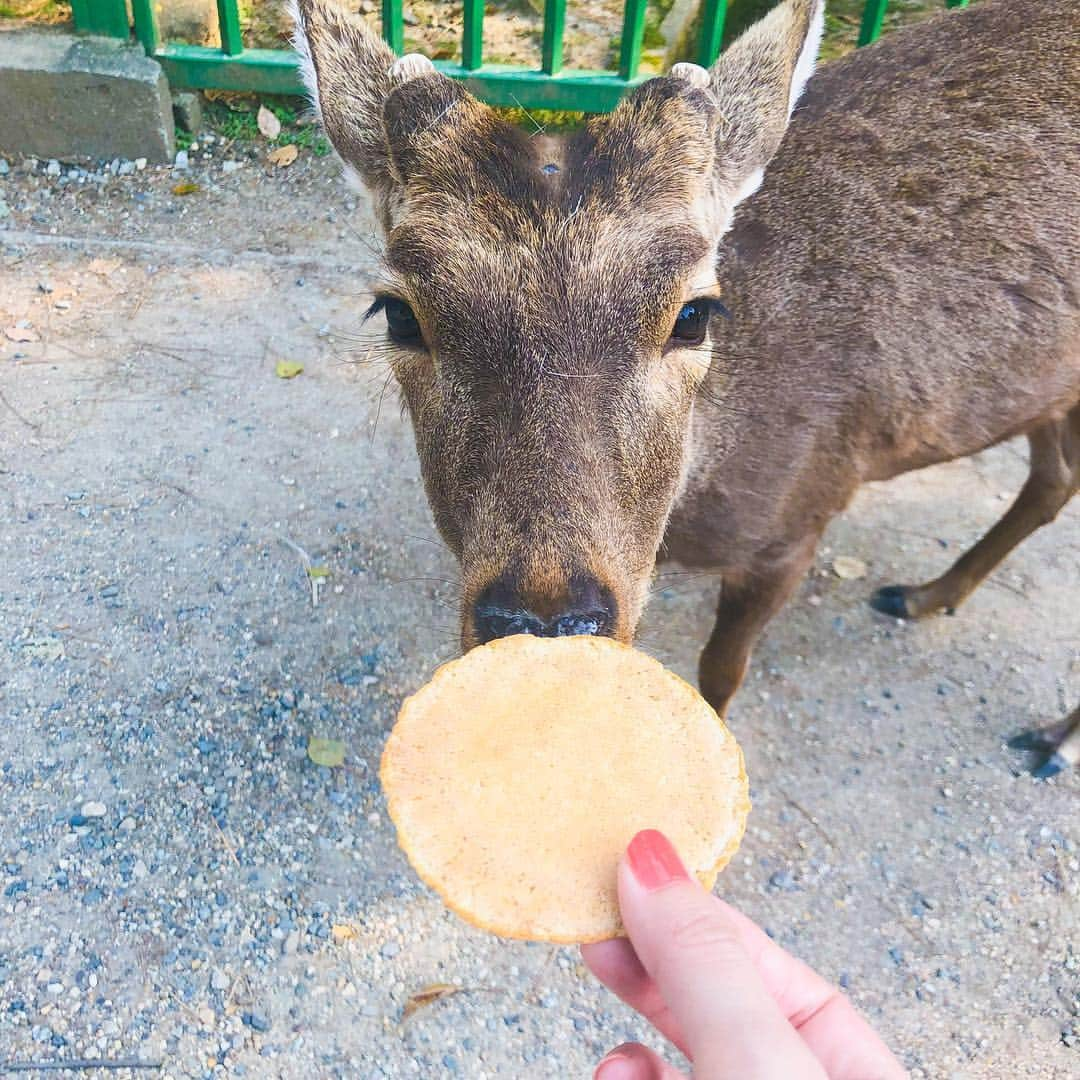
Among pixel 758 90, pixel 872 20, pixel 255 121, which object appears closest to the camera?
pixel 758 90

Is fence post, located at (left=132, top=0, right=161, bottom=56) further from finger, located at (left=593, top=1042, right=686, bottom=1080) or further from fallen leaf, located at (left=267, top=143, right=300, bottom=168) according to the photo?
finger, located at (left=593, top=1042, right=686, bottom=1080)

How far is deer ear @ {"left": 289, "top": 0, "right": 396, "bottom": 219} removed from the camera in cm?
335

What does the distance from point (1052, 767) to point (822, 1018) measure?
2592 millimetres

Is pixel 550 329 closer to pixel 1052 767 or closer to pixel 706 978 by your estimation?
pixel 706 978

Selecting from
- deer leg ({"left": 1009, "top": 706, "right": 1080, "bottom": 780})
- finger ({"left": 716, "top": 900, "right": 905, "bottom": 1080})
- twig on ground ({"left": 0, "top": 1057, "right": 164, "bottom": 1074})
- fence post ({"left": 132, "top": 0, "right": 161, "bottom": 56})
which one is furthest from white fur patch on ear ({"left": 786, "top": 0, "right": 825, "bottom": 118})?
fence post ({"left": 132, "top": 0, "right": 161, "bottom": 56})

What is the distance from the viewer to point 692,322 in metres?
2.98

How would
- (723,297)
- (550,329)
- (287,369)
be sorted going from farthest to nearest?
(287,369) → (723,297) → (550,329)

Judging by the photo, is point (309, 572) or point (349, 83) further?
point (309, 572)

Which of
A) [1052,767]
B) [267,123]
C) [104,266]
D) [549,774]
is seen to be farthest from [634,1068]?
[267,123]

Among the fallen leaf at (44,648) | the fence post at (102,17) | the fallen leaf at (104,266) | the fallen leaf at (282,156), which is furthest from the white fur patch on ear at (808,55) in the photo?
the fence post at (102,17)

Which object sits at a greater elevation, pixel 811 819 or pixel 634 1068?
pixel 634 1068

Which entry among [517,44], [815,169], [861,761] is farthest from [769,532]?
[517,44]

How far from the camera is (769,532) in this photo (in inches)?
156

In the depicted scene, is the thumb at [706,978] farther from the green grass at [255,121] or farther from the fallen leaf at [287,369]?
the green grass at [255,121]
